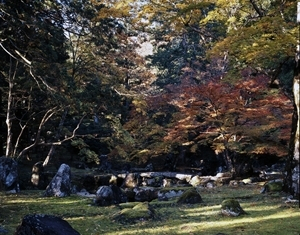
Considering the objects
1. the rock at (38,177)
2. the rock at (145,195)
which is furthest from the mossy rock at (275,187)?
the rock at (38,177)

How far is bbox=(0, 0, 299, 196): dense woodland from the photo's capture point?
27.8ft

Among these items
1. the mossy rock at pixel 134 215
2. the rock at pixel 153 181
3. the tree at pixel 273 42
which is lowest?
the rock at pixel 153 181

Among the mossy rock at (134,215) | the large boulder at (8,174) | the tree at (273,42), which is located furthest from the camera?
the large boulder at (8,174)

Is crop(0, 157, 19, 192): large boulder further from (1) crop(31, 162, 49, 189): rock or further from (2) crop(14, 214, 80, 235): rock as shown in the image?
(2) crop(14, 214, 80, 235): rock

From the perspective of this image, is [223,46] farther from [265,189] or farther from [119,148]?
[119,148]

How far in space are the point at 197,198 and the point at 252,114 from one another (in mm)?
6844

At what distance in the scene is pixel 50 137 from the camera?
59.9 ft

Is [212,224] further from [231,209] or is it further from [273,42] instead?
[273,42]

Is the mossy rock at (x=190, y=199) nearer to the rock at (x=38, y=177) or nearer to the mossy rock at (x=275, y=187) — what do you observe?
the mossy rock at (x=275, y=187)

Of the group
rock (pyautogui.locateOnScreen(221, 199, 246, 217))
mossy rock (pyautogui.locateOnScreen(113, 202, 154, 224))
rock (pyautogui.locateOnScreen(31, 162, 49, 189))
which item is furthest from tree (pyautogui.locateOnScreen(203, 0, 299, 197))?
rock (pyautogui.locateOnScreen(31, 162, 49, 189))

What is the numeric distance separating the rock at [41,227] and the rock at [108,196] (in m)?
4.64

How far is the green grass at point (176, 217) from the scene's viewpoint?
5.42m

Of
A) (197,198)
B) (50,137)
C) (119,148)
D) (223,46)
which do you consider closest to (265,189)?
(197,198)

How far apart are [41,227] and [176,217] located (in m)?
3.58
